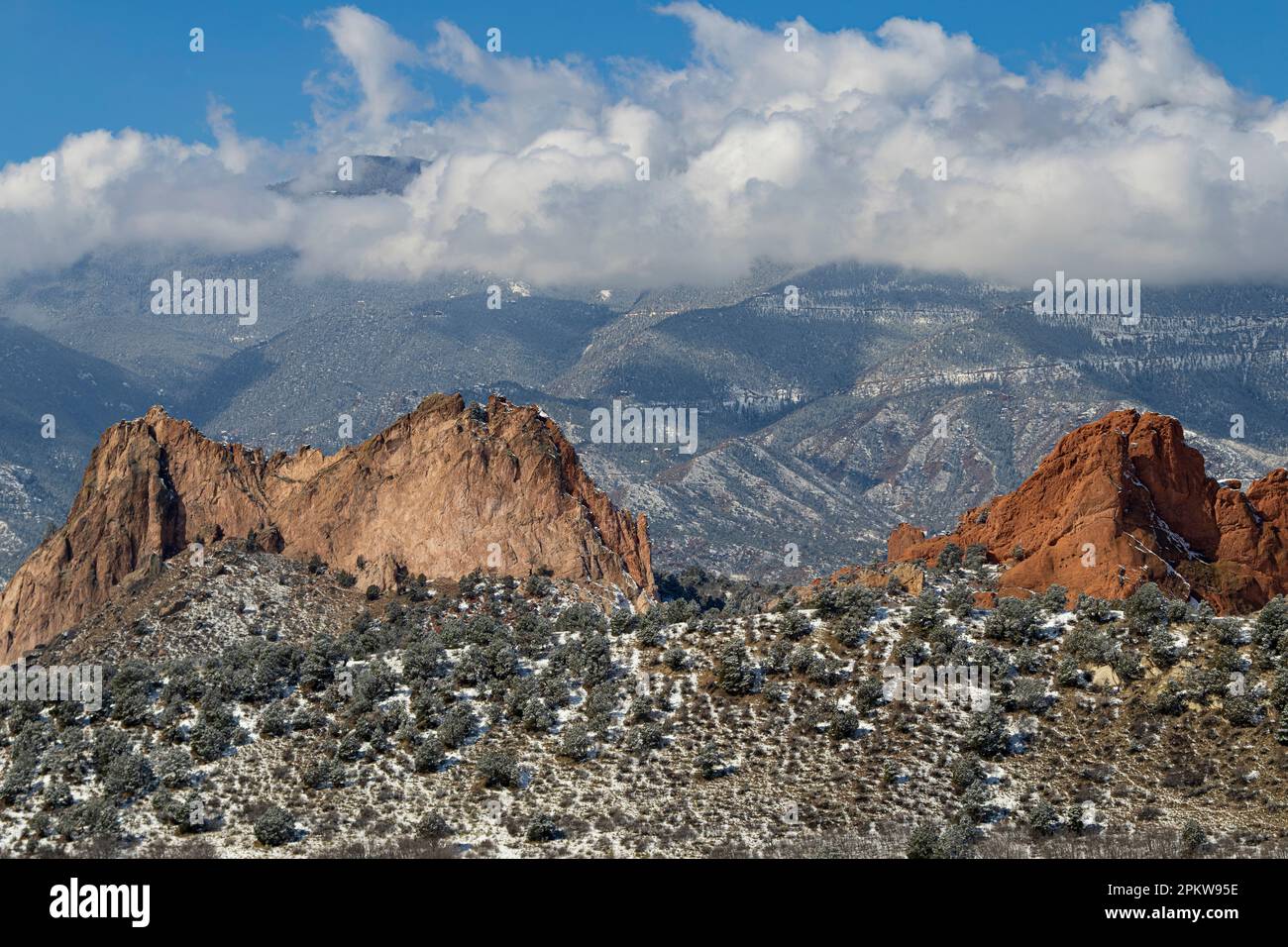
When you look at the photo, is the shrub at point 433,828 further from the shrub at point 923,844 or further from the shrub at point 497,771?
the shrub at point 923,844

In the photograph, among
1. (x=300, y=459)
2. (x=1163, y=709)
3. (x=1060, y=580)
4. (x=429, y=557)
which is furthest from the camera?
(x=300, y=459)

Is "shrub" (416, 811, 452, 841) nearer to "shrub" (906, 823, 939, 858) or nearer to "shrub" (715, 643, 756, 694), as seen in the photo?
"shrub" (715, 643, 756, 694)

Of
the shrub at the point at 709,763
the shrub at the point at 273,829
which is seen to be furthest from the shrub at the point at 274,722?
the shrub at the point at 709,763

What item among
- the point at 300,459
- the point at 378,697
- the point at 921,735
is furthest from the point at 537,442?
the point at 921,735

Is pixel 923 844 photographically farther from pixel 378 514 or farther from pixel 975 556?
pixel 378 514
